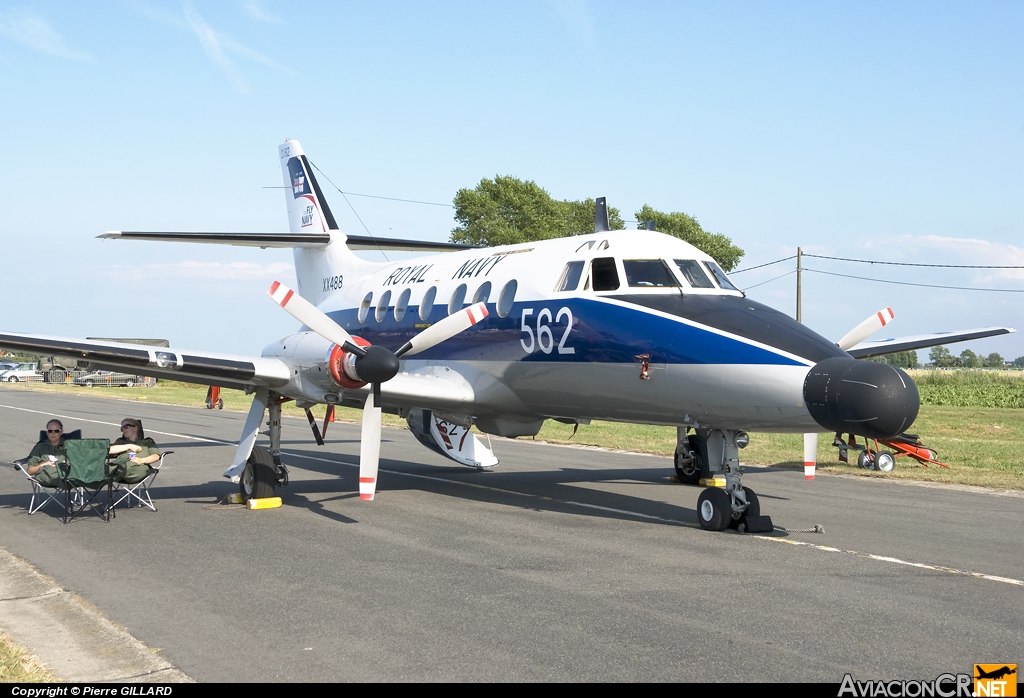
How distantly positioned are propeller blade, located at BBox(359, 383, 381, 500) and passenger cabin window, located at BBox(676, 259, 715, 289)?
4171 millimetres

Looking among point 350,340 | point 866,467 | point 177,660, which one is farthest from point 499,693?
point 866,467

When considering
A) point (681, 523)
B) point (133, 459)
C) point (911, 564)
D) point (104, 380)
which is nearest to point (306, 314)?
point (133, 459)

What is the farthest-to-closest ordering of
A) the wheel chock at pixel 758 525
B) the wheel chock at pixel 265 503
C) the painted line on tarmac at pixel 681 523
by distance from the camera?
the wheel chock at pixel 265 503 → the wheel chock at pixel 758 525 → the painted line on tarmac at pixel 681 523

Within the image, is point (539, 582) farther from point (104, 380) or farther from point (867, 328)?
point (104, 380)

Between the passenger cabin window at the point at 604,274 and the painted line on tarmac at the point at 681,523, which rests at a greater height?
the passenger cabin window at the point at 604,274

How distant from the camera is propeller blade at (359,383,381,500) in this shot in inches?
485

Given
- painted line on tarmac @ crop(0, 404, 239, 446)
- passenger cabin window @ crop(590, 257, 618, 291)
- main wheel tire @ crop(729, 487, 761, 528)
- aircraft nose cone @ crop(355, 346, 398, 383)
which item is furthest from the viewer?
painted line on tarmac @ crop(0, 404, 239, 446)

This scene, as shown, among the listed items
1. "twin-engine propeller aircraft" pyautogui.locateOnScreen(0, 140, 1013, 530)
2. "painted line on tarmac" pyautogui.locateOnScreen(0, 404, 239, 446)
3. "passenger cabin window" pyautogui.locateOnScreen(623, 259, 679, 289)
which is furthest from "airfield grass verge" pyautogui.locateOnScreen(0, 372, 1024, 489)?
"passenger cabin window" pyautogui.locateOnScreen(623, 259, 679, 289)

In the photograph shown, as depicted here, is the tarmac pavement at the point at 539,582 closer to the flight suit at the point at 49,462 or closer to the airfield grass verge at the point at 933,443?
the flight suit at the point at 49,462

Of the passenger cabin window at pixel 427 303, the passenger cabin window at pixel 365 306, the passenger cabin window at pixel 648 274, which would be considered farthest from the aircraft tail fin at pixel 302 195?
the passenger cabin window at pixel 648 274

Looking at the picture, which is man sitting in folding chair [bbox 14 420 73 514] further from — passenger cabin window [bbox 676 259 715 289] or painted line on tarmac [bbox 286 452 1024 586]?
passenger cabin window [bbox 676 259 715 289]

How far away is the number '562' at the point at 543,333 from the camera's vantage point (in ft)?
40.1

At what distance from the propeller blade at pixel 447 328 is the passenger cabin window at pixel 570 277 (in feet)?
3.51

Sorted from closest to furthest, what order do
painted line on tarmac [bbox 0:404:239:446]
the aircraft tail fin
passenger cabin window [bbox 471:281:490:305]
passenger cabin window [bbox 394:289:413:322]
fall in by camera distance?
passenger cabin window [bbox 471:281:490:305] → passenger cabin window [bbox 394:289:413:322] → the aircraft tail fin → painted line on tarmac [bbox 0:404:239:446]
